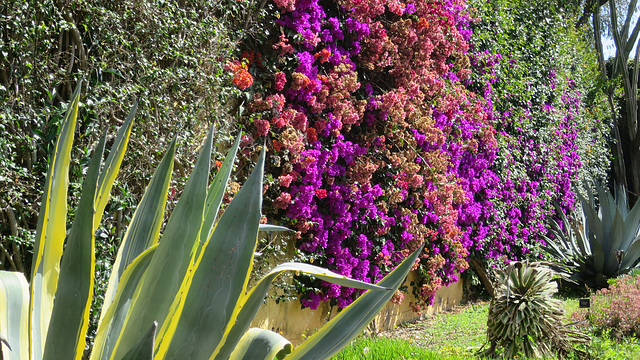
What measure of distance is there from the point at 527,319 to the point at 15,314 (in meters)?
3.61

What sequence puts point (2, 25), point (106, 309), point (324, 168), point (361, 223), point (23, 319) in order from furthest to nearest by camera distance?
point (361, 223)
point (324, 168)
point (2, 25)
point (106, 309)
point (23, 319)

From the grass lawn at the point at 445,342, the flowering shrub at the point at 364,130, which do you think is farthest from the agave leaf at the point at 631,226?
the flowering shrub at the point at 364,130

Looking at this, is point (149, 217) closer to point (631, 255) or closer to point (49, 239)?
point (49, 239)

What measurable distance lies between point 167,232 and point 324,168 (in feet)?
10.3

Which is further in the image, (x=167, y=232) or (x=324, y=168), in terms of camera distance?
(x=324, y=168)

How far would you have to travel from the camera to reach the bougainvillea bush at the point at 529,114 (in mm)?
6723

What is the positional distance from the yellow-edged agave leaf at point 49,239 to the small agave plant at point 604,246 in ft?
21.6

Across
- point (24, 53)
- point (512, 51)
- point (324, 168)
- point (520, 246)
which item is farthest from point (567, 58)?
point (24, 53)

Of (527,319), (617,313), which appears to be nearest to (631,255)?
(617,313)

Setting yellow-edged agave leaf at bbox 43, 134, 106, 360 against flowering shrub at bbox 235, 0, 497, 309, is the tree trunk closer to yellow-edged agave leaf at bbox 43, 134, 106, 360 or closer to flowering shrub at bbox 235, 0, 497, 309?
flowering shrub at bbox 235, 0, 497, 309

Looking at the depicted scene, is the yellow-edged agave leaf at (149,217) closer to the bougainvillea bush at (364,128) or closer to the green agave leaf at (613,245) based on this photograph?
the bougainvillea bush at (364,128)

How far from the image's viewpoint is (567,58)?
9.63 metres

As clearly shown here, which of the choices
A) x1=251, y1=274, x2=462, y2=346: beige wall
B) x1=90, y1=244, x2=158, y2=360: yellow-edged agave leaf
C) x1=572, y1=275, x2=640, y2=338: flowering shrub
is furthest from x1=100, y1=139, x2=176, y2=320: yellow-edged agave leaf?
x1=572, y1=275, x2=640, y2=338: flowering shrub

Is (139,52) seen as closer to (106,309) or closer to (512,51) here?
(106,309)
